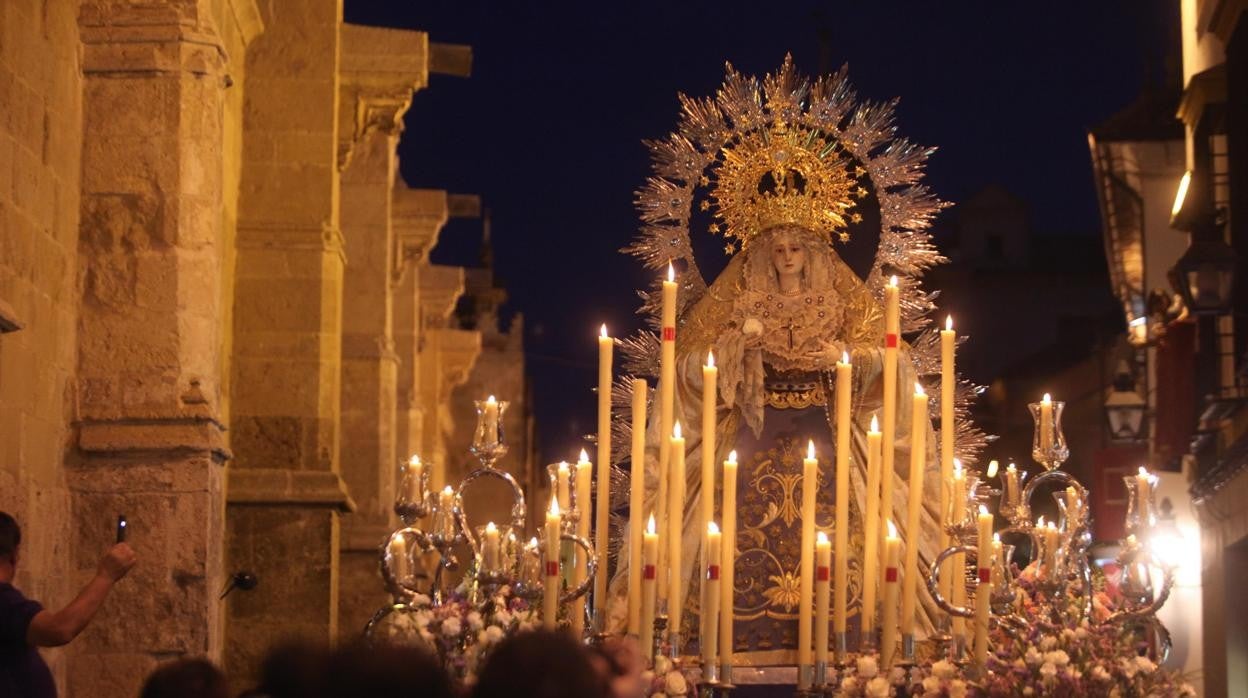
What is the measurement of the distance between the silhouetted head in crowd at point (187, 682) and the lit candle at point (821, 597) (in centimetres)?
343

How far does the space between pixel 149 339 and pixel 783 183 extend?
283cm

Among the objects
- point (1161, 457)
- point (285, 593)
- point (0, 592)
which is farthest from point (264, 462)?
point (1161, 457)

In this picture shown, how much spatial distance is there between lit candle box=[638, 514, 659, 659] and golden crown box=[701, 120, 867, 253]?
253 centimetres

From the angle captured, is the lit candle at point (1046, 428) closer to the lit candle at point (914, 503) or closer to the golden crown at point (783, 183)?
the lit candle at point (914, 503)

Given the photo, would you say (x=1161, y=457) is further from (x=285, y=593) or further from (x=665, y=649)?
(x=665, y=649)

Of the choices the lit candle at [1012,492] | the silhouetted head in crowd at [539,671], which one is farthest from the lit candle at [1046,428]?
the silhouetted head in crowd at [539,671]

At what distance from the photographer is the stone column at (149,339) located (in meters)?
11.0

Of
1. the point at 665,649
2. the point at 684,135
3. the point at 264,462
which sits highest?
the point at 684,135

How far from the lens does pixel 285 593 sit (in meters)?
15.1

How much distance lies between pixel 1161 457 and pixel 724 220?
472 inches

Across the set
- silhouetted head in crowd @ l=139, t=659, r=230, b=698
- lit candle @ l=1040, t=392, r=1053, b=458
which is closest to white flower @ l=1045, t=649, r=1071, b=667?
lit candle @ l=1040, t=392, r=1053, b=458

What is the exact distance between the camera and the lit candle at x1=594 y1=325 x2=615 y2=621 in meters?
9.21

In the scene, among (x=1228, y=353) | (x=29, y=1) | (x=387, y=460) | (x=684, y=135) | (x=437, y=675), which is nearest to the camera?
(x=437, y=675)

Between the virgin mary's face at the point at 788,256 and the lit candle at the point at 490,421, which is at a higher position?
the virgin mary's face at the point at 788,256
